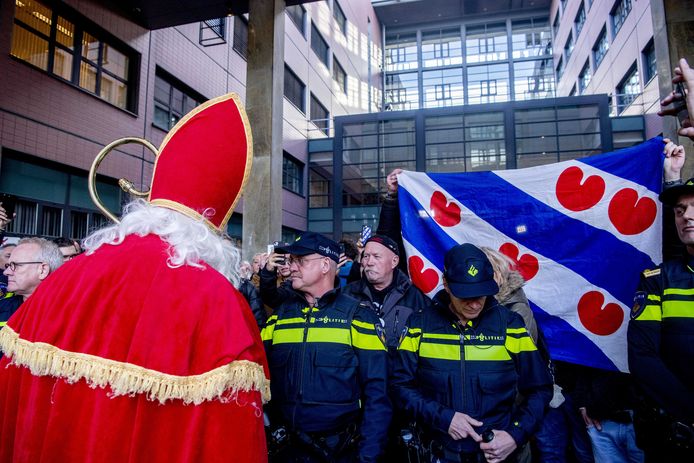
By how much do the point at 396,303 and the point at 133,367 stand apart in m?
2.40

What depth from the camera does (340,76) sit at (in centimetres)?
2441

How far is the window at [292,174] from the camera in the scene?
18.4 m

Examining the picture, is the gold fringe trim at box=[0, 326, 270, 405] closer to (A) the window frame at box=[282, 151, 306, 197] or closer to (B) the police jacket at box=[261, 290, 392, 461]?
(B) the police jacket at box=[261, 290, 392, 461]

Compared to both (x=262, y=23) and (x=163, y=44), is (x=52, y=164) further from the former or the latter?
(x=262, y=23)

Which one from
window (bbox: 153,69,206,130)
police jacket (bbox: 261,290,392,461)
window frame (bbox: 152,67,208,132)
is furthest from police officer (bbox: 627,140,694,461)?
window (bbox: 153,69,206,130)

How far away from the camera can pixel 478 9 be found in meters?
33.2

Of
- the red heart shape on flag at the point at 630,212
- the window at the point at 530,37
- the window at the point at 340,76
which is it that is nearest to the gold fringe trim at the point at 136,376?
the red heart shape on flag at the point at 630,212

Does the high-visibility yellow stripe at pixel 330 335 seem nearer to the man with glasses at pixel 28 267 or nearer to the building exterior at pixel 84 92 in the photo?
the man with glasses at pixel 28 267

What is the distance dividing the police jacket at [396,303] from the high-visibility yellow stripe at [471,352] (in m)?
0.59

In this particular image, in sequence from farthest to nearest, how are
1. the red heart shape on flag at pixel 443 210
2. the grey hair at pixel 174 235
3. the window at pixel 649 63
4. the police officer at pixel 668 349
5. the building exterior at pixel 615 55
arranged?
the building exterior at pixel 615 55 → the window at pixel 649 63 → the red heart shape on flag at pixel 443 210 → the police officer at pixel 668 349 → the grey hair at pixel 174 235

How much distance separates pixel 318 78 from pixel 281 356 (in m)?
20.0

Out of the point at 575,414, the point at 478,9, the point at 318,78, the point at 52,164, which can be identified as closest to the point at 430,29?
the point at 478,9

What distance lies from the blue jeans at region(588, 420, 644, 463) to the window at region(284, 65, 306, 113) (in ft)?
54.2

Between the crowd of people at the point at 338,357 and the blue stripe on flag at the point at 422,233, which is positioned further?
the blue stripe on flag at the point at 422,233
